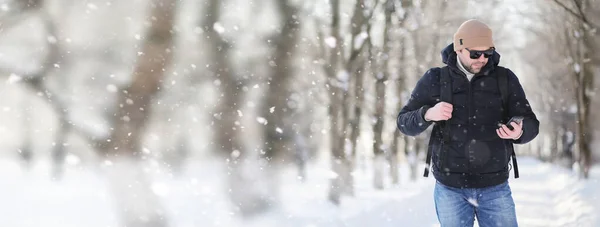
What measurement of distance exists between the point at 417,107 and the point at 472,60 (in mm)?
443

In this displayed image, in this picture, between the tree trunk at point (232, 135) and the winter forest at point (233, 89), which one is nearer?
the winter forest at point (233, 89)

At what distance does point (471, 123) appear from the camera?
3828 mm

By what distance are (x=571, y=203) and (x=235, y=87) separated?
29.6 ft

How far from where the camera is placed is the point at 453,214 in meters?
3.94

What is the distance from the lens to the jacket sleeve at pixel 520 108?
3668mm

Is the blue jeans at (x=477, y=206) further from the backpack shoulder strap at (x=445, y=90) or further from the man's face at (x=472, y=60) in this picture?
the man's face at (x=472, y=60)

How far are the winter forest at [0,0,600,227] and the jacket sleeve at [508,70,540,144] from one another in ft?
14.3

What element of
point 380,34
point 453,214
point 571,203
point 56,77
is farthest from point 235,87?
point 453,214

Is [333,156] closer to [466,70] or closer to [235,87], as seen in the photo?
[235,87]

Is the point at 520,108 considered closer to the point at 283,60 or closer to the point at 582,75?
the point at 283,60

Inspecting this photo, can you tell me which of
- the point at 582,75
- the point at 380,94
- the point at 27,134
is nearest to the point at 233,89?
the point at 380,94

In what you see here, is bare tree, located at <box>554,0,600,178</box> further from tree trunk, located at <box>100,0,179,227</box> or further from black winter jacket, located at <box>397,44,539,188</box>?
black winter jacket, located at <box>397,44,539,188</box>

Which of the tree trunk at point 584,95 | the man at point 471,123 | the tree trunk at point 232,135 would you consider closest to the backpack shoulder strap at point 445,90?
the man at point 471,123

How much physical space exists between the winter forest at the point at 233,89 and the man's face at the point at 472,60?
4152 millimetres
